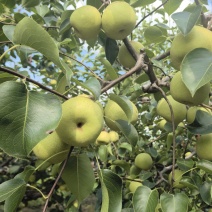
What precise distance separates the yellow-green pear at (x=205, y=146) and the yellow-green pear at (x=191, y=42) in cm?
51

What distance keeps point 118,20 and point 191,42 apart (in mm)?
347

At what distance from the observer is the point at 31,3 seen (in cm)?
211

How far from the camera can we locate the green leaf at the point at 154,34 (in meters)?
1.68

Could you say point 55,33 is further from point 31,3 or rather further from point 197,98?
point 197,98

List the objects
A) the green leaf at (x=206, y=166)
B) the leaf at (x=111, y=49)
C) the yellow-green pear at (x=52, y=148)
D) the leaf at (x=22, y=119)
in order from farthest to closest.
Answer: the leaf at (x=111, y=49) < the green leaf at (x=206, y=166) < the yellow-green pear at (x=52, y=148) < the leaf at (x=22, y=119)

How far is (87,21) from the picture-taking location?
1.47m

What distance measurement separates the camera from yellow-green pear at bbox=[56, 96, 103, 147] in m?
1.00

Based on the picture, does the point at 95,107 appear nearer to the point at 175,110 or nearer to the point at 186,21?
the point at 186,21

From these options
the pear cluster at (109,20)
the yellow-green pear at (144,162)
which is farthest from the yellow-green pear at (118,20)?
the yellow-green pear at (144,162)

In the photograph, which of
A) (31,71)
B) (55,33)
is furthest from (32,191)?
(55,33)

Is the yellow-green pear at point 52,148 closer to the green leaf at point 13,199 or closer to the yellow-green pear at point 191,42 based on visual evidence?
the green leaf at point 13,199

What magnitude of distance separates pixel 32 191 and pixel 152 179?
1.54m

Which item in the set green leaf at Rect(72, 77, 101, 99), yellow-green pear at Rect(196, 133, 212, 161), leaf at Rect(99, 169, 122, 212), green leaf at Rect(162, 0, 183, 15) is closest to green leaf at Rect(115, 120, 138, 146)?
leaf at Rect(99, 169, 122, 212)

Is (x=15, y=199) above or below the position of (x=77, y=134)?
below
